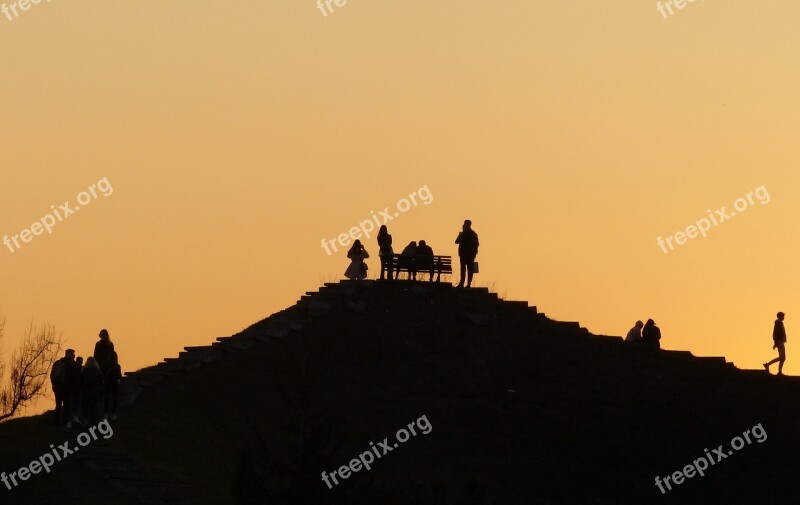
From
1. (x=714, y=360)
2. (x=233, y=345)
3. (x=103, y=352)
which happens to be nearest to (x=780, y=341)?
(x=714, y=360)

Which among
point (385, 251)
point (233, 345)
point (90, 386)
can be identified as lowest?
point (90, 386)

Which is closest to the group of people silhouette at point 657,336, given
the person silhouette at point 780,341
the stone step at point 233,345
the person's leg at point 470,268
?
the person silhouette at point 780,341

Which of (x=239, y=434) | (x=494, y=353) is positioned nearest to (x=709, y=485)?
(x=494, y=353)

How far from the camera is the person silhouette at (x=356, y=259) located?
55844 mm

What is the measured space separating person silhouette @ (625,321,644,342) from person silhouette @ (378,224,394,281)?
7.23 meters

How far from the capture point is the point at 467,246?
54812 mm

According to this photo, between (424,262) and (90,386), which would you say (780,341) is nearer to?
(424,262)

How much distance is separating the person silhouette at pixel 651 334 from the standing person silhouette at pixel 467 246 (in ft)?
17.6

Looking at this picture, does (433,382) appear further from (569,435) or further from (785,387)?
(785,387)

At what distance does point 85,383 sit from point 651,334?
758 inches

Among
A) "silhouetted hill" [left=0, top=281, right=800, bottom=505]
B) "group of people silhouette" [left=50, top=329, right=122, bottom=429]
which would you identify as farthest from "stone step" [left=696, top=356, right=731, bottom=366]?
"group of people silhouette" [left=50, top=329, right=122, bottom=429]

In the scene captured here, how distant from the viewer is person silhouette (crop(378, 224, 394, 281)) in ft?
183

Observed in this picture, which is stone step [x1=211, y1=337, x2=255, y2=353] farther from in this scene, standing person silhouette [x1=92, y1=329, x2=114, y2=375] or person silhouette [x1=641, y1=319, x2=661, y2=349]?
person silhouette [x1=641, y1=319, x2=661, y2=349]

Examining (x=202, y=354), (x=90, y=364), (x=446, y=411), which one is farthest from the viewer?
(x=202, y=354)
